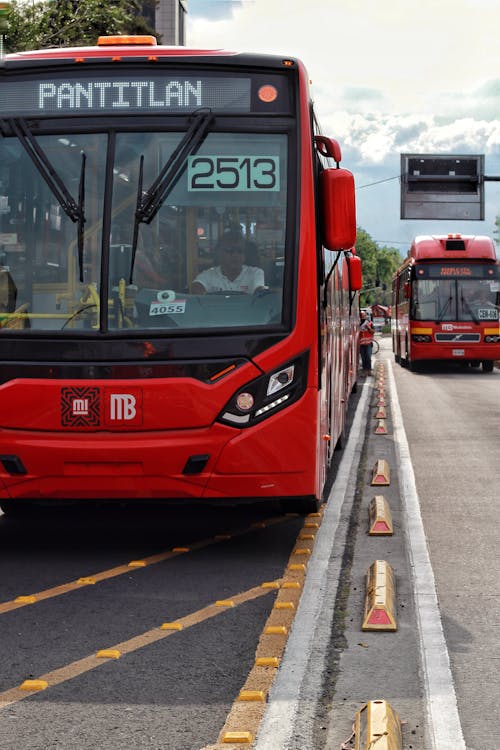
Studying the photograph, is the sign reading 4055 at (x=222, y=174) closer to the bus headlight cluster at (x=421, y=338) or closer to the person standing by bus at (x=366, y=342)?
the person standing by bus at (x=366, y=342)

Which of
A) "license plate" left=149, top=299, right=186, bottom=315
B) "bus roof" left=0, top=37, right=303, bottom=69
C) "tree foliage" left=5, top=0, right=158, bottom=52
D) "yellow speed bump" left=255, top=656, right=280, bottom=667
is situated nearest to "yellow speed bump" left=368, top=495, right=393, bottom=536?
"license plate" left=149, top=299, right=186, bottom=315

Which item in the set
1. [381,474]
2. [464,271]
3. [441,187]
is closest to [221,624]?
[381,474]

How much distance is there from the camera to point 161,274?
781cm

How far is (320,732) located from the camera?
452 centimetres

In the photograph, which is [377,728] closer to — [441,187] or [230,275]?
[230,275]

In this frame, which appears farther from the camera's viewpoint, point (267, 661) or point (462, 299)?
point (462, 299)

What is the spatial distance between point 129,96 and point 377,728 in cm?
490

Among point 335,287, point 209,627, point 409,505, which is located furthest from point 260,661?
point 335,287

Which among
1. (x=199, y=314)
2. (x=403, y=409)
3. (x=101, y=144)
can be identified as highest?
(x=101, y=144)

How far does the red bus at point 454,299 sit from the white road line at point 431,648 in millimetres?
25527

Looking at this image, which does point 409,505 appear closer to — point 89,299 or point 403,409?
point 89,299

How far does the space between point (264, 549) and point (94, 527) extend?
4.82ft

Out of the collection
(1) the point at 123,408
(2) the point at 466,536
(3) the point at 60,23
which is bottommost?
(2) the point at 466,536

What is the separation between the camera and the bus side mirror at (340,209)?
26.2 ft
